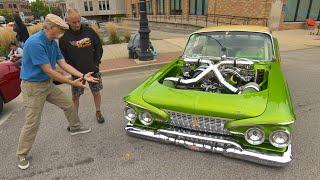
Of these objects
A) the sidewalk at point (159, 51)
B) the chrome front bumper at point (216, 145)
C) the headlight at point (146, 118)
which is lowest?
the sidewalk at point (159, 51)

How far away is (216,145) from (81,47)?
244 cm

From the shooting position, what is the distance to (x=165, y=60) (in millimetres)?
8703

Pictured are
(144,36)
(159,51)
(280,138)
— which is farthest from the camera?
(159,51)

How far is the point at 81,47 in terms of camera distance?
12.6 ft

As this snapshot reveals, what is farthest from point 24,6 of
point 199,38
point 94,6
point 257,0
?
point 199,38

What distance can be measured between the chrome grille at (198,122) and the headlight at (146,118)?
9.7 inches

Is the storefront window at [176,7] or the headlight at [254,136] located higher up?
the storefront window at [176,7]

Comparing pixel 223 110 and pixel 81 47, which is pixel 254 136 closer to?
pixel 223 110

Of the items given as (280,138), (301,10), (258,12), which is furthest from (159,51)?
(301,10)

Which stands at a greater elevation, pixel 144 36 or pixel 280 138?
pixel 144 36

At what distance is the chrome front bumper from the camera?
Result: 2.70m

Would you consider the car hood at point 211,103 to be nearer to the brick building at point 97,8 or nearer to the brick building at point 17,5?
the brick building at point 97,8

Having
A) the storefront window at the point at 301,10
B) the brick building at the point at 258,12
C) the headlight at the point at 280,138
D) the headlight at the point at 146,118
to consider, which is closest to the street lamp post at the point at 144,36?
the headlight at the point at 146,118

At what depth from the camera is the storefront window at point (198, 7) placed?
22922 millimetres
